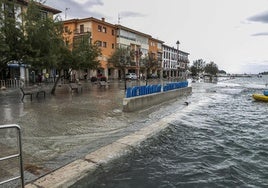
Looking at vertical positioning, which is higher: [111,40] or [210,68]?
[111,40]

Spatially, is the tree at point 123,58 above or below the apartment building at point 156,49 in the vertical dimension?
below

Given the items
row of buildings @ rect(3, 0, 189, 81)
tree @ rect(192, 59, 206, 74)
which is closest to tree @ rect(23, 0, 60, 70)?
row of buildings @ rect(3, 0, 189, 81)

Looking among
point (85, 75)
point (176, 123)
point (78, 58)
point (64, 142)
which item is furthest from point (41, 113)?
point (85, 75)

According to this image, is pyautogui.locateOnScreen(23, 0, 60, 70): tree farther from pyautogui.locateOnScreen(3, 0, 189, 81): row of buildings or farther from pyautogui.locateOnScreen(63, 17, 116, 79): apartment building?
pyautogui.locateOnScreen(63, 17, 116, 79): apartment building

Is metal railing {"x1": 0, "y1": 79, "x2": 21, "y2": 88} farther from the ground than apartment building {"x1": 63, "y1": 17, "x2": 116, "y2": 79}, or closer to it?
closer to it

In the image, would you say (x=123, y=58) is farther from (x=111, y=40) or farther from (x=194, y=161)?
(x=194, y=161)

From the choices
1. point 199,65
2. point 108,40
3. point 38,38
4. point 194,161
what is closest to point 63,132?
A: point 194,161

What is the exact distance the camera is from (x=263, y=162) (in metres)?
6.77

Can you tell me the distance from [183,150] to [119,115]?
16.4ft

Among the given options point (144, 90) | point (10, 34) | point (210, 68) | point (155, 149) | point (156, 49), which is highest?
point (156, 49)

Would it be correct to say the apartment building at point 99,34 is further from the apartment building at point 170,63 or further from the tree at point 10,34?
the apartment building at point 170,63

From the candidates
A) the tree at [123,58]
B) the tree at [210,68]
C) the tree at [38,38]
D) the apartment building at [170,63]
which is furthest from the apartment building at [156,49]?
the tree at [38,38]

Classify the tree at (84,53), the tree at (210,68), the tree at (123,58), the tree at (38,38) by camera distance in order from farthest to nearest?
the tree at (210,68)
the tree at (123,58)
the tree at (84,53)
the tree at (38,38)

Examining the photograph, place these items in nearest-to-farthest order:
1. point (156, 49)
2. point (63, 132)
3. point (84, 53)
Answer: point (63, 132), point (84, 53), point (156, 49)
